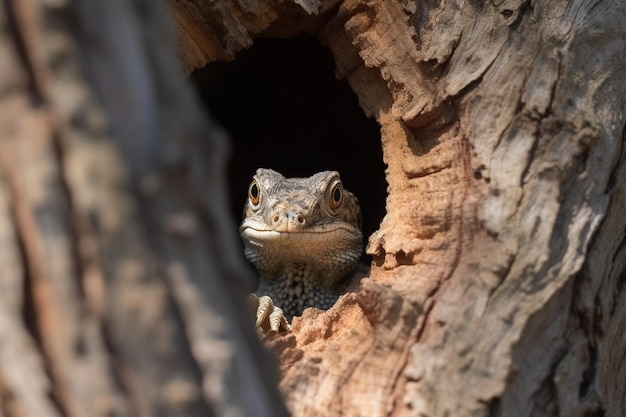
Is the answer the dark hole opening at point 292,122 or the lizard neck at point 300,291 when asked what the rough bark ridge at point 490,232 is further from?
the dark hole opening at point 292,122

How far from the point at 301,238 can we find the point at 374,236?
29.0 inches

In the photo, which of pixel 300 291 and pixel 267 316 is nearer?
pixel 267 316

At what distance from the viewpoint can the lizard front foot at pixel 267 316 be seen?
3.39 metres

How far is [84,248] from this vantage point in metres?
1.37

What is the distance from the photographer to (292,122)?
A: 5.93 meters

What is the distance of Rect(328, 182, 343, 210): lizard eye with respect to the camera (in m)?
4.14

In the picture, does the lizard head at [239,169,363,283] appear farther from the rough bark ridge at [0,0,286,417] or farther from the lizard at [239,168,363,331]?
the rough bark ridge at [0,0,286,417]

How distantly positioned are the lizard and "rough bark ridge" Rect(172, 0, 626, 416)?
2.40 ft

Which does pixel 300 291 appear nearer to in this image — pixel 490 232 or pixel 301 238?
pixel 301 238

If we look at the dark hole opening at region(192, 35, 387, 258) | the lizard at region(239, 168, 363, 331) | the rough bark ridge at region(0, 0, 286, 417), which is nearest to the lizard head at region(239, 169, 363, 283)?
the lizard at region(239, 168, 363, 331)

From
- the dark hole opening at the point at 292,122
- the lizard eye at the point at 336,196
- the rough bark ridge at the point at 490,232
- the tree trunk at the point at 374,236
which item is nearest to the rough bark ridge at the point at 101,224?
the tree trunk at the point at 374,236

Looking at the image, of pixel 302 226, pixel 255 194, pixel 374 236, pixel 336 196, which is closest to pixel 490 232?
pixel 374 236

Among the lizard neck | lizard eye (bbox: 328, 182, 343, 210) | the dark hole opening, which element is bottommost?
the lizard neck

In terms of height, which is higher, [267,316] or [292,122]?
[292,122]
